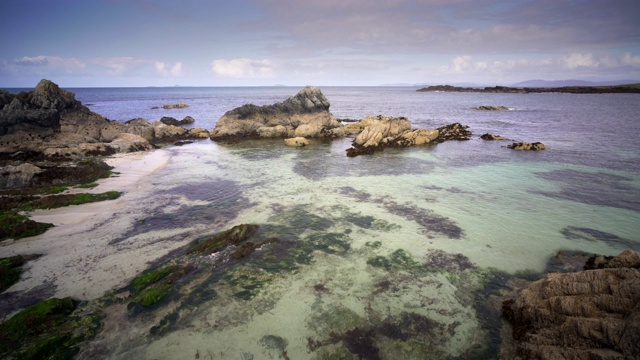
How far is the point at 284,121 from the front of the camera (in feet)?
162

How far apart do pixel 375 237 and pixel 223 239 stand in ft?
25.5

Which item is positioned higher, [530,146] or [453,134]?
[453,134]

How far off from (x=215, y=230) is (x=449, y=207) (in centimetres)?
1433

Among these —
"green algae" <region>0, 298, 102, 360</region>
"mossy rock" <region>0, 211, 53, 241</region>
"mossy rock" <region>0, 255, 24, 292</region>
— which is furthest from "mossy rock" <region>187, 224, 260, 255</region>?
"mossy rock" <region>0, 211, 53, 241</region>

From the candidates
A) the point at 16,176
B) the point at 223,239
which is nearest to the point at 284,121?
the point at 16,176

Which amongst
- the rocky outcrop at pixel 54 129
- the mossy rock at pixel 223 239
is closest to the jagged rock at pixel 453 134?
the mossy rock at pixel 223 239

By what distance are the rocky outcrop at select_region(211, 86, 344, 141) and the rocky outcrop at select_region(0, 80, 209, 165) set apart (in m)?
10.8

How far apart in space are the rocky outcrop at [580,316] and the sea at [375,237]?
1097mm

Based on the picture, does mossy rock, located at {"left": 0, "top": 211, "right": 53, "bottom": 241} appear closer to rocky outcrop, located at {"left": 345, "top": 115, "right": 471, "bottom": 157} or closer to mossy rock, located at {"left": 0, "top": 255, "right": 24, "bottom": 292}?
mossy rock, located at {"left": 0, "top": 255, "right": 24, "bottom": 292}

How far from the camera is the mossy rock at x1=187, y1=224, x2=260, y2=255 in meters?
13.9

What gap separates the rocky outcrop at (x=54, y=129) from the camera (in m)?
30.3

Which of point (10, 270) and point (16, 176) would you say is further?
point (16, 176)

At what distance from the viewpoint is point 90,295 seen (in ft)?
35.9

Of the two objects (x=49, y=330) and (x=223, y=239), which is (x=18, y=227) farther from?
(x=223, y=239)
